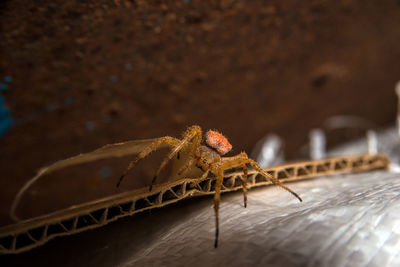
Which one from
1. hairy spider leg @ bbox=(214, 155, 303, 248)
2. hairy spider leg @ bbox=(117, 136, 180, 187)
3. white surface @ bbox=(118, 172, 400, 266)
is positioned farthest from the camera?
hairy spider leg @ bbox=(117, 136, 180, 187)

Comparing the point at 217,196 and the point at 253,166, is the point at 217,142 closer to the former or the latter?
the point at 253,166

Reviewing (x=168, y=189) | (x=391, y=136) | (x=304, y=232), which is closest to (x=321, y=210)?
(x=304, y=232)

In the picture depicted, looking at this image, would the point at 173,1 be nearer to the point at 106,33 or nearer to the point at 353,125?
the point at 106,33

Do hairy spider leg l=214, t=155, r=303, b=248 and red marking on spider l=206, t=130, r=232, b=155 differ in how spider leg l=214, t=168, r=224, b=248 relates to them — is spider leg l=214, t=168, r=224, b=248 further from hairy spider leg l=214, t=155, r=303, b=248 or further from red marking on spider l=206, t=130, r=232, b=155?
red marking on spider l=206, t=130, r=232, b=155

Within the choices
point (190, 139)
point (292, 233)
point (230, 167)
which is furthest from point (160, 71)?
point (292, 233)

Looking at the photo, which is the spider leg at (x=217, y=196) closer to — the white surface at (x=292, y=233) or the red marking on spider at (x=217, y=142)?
the white surface at (x=292, y=233)

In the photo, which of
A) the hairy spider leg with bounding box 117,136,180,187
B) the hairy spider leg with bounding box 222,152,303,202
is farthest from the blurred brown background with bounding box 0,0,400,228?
the hairy spider leg with bounding box 222,152,303,202

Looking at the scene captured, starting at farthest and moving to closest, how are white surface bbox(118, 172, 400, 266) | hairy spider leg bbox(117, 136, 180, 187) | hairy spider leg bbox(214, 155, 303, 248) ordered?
hairy spider leg bbox(117, 136, 180, 187) → hairy spider leg bbox(214, 155, 303, 248) → white surface bbox(118, 172, 400, 266)
